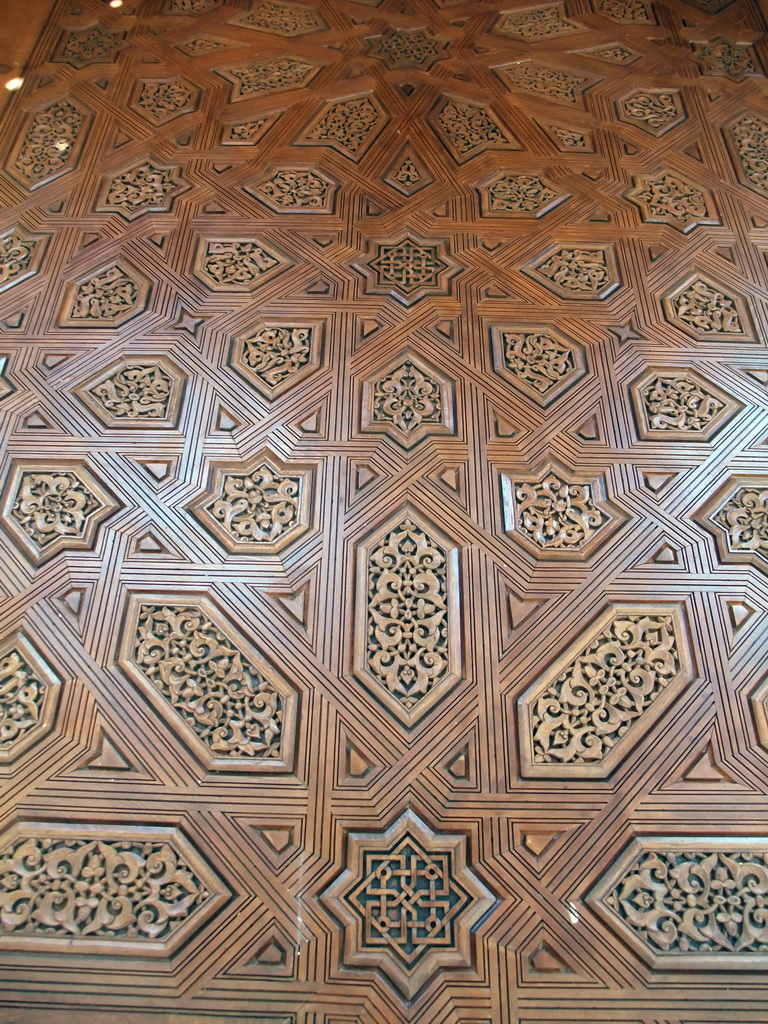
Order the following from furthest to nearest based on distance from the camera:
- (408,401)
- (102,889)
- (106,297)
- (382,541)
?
(106,297) → (408,401) → (382,541) → (102,889)

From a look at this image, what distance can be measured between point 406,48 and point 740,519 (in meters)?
1.94

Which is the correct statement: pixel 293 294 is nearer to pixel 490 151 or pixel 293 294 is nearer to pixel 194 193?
pixel 194 193

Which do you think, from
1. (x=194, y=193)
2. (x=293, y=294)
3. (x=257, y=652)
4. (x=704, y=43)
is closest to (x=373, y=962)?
(x=257, y=652)

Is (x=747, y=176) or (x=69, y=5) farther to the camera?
(x=69, y=5)

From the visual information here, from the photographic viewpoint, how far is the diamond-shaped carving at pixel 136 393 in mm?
1842

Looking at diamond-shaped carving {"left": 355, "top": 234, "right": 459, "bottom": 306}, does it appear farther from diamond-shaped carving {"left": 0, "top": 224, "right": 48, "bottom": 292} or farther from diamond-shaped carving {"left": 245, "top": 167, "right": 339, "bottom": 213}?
diamond-shaped carving {"left": 0, "top": 224, "right": 48, "bottom": 292}

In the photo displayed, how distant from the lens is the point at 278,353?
196cm

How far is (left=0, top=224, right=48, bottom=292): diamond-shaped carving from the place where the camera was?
2.09m

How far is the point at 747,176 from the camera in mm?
2371

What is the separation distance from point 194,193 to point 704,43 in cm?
175

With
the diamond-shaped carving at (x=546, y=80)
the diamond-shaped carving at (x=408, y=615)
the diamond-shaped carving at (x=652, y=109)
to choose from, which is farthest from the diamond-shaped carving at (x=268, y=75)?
the diamond-shaped carving at (x=408, y=615)

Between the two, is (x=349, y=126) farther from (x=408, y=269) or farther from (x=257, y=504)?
(x=257, y=504)

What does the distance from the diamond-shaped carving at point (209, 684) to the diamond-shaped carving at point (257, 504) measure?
6.1 inches

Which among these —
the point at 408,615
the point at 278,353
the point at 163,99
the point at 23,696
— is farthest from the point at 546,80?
the point at 23,696
